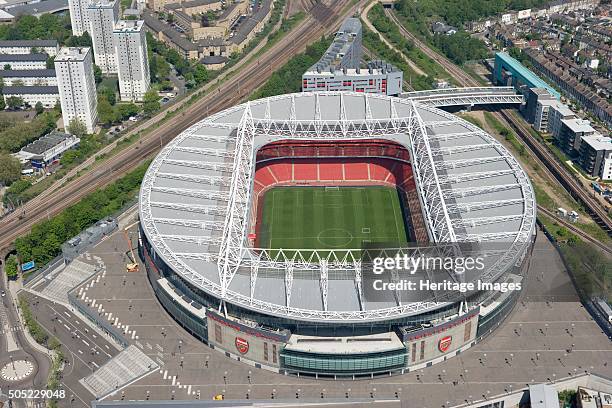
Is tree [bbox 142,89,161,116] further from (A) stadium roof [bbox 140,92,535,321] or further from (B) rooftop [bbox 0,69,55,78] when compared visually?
(A) stadium roof [bbox 140,92,535,321]

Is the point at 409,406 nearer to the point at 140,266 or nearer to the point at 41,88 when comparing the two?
the point at 140,266

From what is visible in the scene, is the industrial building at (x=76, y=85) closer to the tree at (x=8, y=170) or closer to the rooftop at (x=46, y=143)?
the rooftop at (x=46, y=143)

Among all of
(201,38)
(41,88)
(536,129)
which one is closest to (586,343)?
(536,129)

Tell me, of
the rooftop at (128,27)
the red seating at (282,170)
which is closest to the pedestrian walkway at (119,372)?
the red seating at (282,170)

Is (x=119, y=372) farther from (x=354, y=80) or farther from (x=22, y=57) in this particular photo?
(x=22, y=57)

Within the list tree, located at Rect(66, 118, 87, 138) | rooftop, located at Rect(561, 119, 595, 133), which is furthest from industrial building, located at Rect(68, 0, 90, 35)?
rooftop, located at Rect(561, 119, 595, 133)

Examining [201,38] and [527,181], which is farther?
[201,38]
